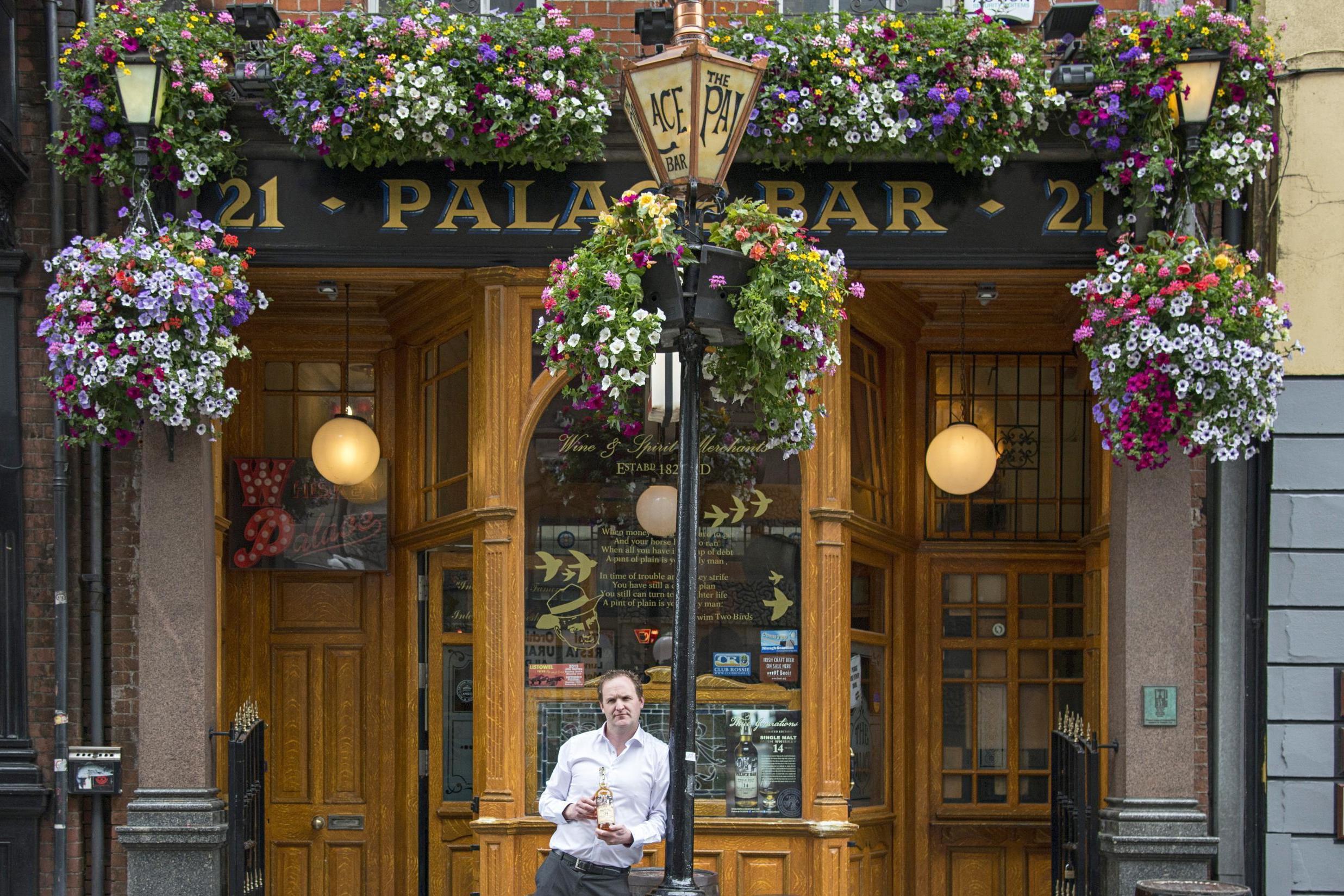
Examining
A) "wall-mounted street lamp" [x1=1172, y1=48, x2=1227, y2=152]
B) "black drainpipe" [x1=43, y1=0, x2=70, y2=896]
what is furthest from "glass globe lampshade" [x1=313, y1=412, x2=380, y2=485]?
"wall-mounted street lamp" [x1=1172, y1=48, x2=1227, y2=152]

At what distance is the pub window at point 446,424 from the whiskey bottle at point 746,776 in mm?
2223

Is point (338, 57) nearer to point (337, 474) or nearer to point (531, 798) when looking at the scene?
point (337, 474)

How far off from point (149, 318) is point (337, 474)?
7.58ft

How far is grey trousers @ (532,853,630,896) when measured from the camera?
7453mm

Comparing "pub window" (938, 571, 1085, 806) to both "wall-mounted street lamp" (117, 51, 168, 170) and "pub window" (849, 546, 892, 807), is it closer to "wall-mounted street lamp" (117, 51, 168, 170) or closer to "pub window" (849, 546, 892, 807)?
"pub window" (849, 546, 892, 807)

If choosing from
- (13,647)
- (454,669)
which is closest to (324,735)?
(454,669)

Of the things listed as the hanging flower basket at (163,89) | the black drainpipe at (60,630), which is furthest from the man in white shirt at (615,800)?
the hanging flower basket at (163,89)

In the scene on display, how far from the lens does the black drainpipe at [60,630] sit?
905cm

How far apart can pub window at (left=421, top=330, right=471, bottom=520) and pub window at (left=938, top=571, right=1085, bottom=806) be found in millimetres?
3476

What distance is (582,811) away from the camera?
7.27 metres

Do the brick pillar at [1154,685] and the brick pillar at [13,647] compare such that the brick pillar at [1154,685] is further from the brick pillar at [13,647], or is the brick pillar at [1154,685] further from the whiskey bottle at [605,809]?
the brick pillar at [13,647]

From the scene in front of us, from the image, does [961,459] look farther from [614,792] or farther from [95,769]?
[95,769]

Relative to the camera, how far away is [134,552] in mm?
9273

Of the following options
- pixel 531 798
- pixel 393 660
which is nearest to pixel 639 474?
pixel 531 798
